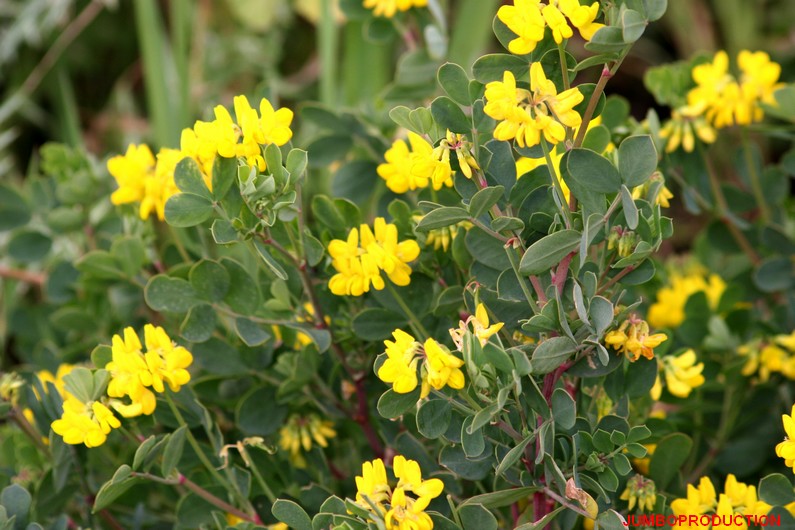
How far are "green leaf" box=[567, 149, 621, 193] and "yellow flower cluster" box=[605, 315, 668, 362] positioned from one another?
0.09m

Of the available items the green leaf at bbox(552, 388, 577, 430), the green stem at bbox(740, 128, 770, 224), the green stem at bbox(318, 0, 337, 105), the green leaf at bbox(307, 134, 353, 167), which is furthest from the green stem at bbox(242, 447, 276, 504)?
the green stem at bbox(318, 0, 337, 105)

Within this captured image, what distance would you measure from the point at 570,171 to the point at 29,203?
2.28ft

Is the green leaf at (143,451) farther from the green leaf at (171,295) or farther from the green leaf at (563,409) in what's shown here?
the green leaf at (563,409)

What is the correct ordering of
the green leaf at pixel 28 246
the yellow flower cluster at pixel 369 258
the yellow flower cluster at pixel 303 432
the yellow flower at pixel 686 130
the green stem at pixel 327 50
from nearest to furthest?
1. the yellow flower cluster at pixel 369 258
2. the yellow flower cluster at pixel 303 432
3. the yellow flower at pixel 686 130
4. the green leaf at pixel 28 246
5. the green stem at pixel 327 50

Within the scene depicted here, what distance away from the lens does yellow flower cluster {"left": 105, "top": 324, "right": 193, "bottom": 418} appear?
63 cm

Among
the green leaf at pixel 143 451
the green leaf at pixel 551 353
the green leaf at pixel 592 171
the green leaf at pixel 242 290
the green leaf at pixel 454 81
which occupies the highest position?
the green leaf at pixel 454 81

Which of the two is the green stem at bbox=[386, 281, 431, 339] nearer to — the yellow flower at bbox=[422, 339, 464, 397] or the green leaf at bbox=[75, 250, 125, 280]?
the yellow flower at bbox=[422, 339, 464, 397]

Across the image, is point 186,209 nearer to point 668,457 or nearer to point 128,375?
point 128,375

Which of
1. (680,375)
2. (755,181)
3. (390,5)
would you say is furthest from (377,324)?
(755,181)

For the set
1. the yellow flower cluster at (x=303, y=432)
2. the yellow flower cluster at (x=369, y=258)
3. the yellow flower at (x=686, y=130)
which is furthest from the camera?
the yellow flower at (x=686, y=130)

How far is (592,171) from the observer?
596 mm

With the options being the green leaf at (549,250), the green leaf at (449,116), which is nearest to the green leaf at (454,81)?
the green leaf at (449,116)

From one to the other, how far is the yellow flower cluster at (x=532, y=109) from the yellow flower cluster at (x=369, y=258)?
0.44 ft

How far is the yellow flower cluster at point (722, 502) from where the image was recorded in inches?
25.6
